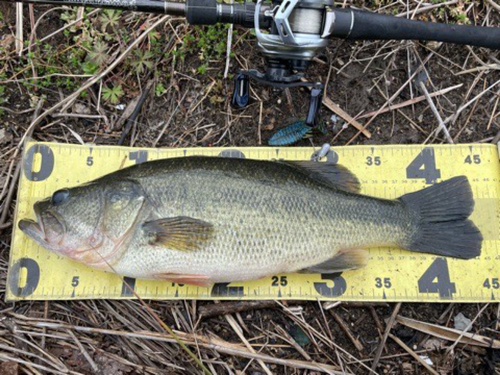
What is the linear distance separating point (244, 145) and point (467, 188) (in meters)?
2.02

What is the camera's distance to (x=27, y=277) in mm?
3604

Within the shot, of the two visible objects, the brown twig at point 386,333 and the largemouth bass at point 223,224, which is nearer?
the largemouth bass at point 223,224

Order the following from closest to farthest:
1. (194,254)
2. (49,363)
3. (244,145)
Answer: (194,254)
(49,363)
(244,145)

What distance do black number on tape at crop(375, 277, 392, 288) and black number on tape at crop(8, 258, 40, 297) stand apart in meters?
2.99

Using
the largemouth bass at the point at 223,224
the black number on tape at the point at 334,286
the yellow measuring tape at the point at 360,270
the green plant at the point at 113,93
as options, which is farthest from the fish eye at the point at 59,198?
the black number on tape at the point at 334,286

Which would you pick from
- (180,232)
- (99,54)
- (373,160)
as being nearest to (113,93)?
(99,54)

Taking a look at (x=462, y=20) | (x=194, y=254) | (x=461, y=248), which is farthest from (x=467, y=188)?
(x=194, y=254)

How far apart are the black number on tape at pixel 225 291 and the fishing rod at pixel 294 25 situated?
180cm

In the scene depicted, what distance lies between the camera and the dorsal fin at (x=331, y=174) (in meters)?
3.54

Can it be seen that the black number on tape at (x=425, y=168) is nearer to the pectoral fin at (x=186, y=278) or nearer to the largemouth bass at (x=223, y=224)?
the largemouth bass at (x=223, y=224)

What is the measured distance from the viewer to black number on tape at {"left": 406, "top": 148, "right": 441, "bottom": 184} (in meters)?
3.81

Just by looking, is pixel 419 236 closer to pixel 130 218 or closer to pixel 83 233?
pixel 130 218

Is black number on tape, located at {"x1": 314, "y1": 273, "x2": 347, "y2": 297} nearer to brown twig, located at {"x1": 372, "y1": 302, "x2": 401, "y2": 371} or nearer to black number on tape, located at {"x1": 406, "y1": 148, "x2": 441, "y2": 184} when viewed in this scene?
brown twig, located at {"x1": 372, "y1": 302, "x2": 401, "y2": 371}

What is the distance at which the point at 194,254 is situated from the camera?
3195mm
